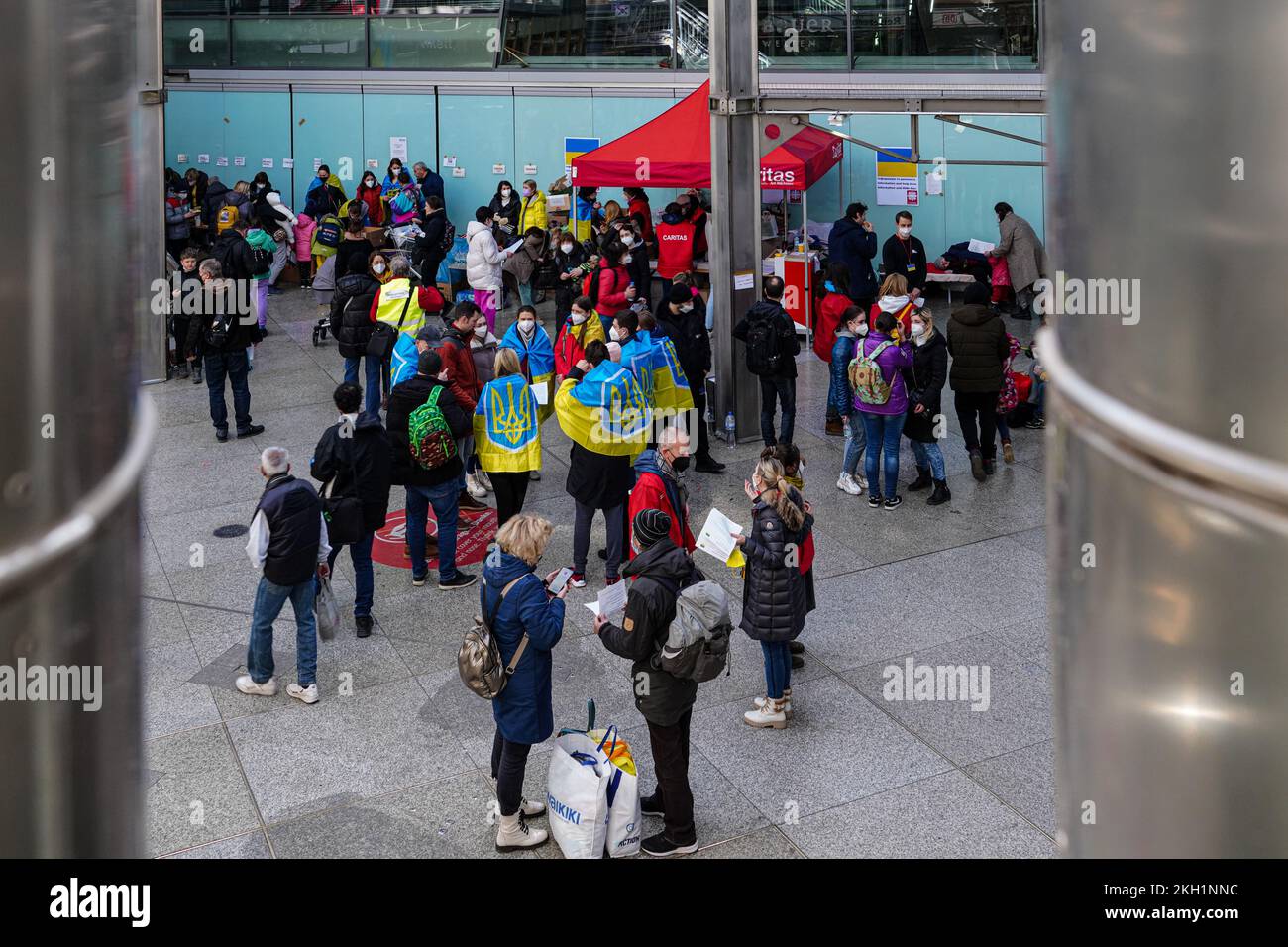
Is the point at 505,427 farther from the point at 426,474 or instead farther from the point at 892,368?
the point at 892,368

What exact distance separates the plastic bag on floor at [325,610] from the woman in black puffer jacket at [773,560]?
2.57 metres

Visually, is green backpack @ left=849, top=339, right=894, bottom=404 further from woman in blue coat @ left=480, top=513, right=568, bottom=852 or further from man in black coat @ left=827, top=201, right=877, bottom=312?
man in black coat @ left=827, top=201, right=877, bottom=312

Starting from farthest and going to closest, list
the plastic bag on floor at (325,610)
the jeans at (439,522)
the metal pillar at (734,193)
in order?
the metal pillar at (734,193) < the jeans at (439,522) < the plastic bag on floor at (325,610)

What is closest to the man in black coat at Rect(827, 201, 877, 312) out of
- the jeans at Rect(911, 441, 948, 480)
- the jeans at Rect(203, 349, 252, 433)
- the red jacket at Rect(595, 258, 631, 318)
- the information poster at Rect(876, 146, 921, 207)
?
the information poster at Rect(876, 146, 921, 207)

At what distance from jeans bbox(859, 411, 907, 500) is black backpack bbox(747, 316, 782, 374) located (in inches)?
39.5

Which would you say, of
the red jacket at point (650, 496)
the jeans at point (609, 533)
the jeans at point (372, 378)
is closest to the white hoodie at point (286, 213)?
the jeans at point (372, 378)

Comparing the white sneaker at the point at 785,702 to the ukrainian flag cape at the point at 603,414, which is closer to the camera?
the white sneaker at the point at 785,702

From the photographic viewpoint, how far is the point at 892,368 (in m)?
11.2

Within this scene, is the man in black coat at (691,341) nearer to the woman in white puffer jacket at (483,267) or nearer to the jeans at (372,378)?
the jeans at (372,378)

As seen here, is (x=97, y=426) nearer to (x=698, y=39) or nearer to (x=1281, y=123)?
(x=1281, y=123)

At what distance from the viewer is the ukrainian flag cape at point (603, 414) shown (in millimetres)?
9773

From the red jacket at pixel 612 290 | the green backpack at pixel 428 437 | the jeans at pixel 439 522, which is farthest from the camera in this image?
the red jacket at pixel 612 290

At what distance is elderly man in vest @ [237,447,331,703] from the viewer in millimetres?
7891
